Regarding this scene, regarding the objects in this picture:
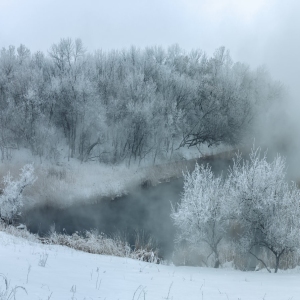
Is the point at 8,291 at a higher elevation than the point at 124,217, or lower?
higher

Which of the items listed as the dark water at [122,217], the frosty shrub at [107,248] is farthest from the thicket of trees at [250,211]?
the dark water at [122,217]

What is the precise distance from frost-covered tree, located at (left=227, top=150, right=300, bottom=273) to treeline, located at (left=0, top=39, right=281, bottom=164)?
58.8 feet

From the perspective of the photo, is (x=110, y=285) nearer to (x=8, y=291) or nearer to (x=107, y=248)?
(x=8, y=291)

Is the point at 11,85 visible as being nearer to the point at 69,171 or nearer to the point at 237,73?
the point at 69,171

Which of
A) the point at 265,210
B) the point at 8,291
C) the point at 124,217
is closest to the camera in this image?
the point at 8,291

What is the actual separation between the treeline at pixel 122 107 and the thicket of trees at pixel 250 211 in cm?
1742

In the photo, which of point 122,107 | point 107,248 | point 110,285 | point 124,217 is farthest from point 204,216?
point 122,107

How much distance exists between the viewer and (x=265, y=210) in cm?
1069

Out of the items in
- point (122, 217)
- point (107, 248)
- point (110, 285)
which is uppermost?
point (110, 285)

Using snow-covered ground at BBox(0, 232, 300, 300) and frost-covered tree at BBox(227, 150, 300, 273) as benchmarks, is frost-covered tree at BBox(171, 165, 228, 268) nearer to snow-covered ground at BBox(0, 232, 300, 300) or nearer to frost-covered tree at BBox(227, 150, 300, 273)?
frost-covered tree at BBox(227, 150, 300, 273)

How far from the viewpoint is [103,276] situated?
6.42m

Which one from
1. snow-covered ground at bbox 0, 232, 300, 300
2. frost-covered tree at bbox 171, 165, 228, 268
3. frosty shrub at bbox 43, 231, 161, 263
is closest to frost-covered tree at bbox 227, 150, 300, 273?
frost-covered tree at bbox 171, 165, 228, 268

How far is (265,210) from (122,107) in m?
20.6

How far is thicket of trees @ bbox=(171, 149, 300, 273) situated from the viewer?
10531 millimetres
